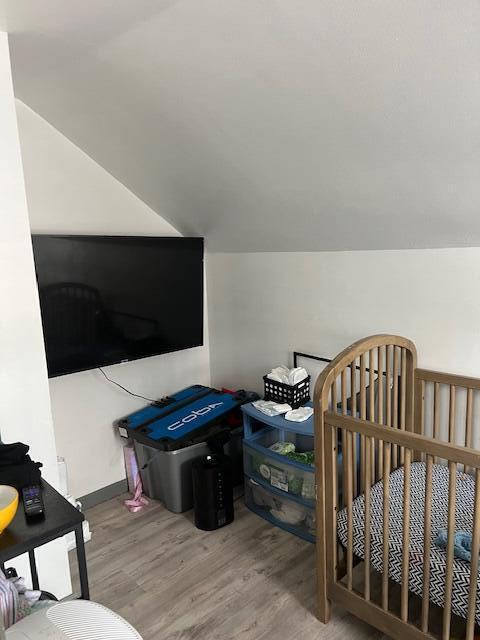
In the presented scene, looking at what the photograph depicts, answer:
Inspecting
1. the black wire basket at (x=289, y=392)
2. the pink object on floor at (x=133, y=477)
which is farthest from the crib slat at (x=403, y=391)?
the pink object on floor at (x=133, y=477)

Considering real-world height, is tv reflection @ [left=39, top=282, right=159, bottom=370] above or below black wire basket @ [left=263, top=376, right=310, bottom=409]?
above

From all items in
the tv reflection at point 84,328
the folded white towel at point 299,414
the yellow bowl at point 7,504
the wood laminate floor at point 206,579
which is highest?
the tv reflection at point 84,328

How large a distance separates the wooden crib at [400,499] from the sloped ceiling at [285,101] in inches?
24.3

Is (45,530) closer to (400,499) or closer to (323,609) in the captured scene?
(323,609)

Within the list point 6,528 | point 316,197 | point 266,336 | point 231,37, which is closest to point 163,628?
point 6,528

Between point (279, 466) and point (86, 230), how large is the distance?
163cm

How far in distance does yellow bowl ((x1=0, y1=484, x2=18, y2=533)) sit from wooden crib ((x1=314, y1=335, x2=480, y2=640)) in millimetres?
1005

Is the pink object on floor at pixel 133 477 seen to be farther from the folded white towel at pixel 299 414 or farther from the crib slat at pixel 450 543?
the crib slat at pixel 450 543

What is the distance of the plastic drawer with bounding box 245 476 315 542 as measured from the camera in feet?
7.62

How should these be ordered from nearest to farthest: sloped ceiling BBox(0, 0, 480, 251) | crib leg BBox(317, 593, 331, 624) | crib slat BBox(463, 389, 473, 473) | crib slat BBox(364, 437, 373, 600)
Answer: sloped ceiling BBox(0, 0, 480, 251), crib slat BBox(364, 437, 373, 600), crib leg BBox(317, 593, 331, 624), crib slat BBox(463, 389, 473, 473)

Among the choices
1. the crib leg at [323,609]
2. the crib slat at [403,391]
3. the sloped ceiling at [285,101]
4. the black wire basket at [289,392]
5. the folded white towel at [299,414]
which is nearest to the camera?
the sloped ceiling at [285,101]

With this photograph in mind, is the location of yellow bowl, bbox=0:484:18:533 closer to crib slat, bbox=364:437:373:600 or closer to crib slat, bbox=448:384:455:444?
crib slat, bbox=364:437:373:600

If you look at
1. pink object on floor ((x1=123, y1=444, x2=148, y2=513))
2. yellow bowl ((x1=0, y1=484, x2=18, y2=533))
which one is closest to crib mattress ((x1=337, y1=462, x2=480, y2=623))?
yellow bowl ((x1=0, y1=484, x2=18, y2=533))

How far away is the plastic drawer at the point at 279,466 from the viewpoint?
2.25 m
